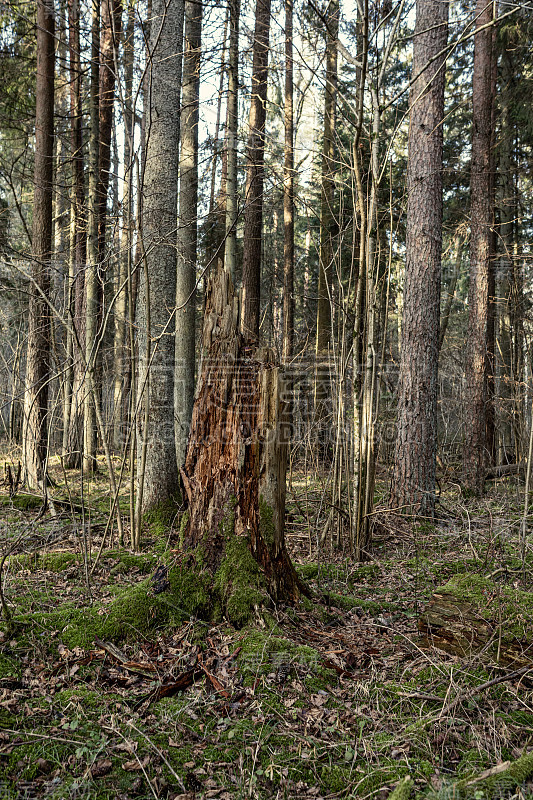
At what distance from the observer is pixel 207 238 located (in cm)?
1213

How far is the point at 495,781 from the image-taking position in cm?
182

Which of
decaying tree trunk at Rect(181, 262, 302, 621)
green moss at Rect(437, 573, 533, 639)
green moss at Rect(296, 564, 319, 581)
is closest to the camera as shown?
green moss at Rect(437, 573, 533, 639)

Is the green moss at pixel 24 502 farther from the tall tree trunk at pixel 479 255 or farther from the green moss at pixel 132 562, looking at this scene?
the tall tree trunk at pixel 479 255

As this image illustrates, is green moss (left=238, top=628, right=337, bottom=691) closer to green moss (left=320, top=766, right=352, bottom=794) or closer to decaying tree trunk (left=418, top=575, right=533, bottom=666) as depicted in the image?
green moss (left=320, top=766, right=352, bottom=794)

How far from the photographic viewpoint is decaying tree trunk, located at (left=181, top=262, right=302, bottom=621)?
10.7 ft

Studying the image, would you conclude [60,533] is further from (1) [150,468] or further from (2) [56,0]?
(2) [56,0]

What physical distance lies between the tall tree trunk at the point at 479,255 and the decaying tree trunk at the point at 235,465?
20.2 ft

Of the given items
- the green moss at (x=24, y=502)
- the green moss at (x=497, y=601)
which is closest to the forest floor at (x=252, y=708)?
the green moss at (x=497, y=601)

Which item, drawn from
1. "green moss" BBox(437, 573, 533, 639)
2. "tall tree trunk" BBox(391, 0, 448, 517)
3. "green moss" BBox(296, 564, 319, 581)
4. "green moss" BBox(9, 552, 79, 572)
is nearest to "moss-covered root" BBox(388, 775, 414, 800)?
"green moss" BBox(437, 573, 533, 639)

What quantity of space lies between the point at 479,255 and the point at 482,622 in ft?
24.7

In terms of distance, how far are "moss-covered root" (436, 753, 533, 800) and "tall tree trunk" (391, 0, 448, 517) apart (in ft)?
14.7

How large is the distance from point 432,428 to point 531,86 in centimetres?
873

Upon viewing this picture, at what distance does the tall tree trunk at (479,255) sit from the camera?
344 inches

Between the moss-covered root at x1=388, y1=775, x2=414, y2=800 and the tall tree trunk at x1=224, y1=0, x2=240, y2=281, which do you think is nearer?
the moss-covered root at x1=388, y1=775, x2=414, y2=800
